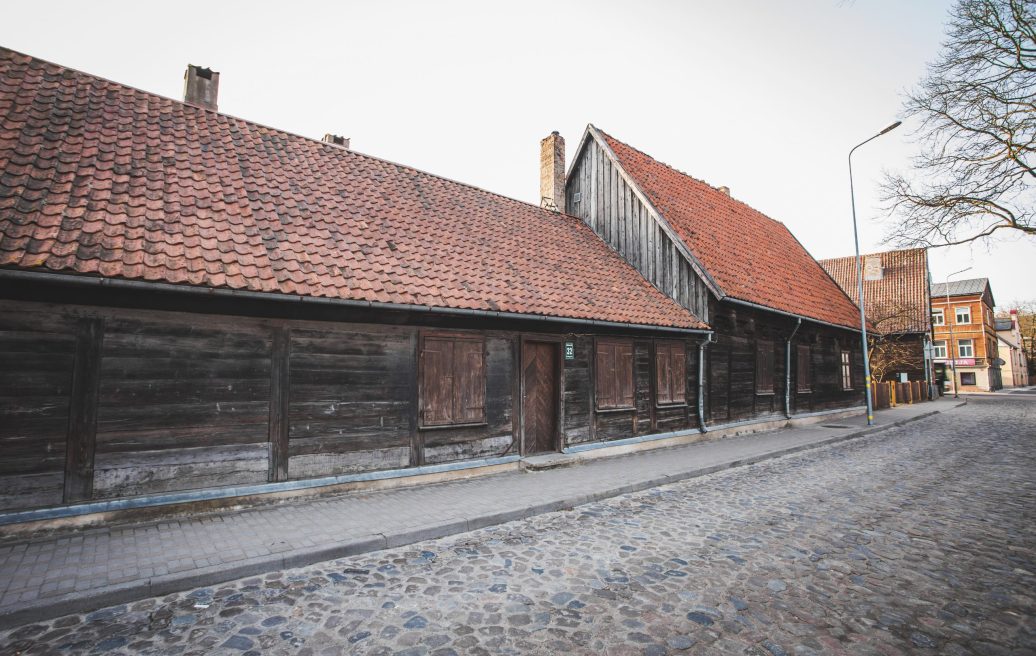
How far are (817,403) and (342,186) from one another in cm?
1793

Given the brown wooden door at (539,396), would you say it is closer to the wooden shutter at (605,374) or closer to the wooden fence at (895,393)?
the wooden shutter at (605,374)

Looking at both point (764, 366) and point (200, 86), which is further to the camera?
point (764, 366)

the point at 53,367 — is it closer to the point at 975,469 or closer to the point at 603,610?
the point at 603,610

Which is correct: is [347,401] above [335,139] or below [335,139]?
below

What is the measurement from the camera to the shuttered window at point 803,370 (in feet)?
57.4

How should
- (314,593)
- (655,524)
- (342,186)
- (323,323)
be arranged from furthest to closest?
1. (342,186)
2. (323,323)
3. (655,524)
4. (314,593)

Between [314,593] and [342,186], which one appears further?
[342,186]

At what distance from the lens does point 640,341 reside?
1188cm

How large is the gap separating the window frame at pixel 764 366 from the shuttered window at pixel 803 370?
5.77ft

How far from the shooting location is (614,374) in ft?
36.8

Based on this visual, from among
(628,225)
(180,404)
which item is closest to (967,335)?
(628,225)

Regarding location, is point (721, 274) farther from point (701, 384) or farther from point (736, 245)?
point (736, 245)

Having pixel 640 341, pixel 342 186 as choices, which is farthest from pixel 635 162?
pixel 342 186

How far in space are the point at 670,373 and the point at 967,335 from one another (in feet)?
173
